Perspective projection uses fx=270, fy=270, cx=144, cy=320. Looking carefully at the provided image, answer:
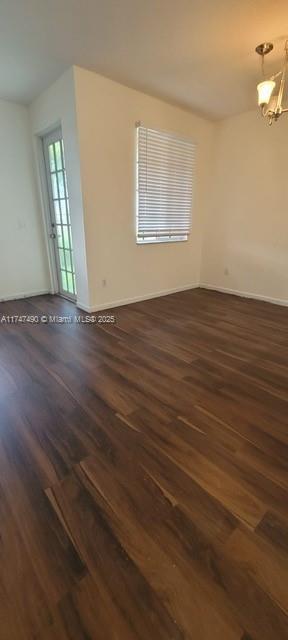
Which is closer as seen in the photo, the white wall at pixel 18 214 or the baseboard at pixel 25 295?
the white wall at pixel 18 214

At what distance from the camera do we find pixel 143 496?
3.89ft

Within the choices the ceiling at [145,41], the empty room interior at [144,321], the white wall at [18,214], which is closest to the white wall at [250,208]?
the empty room interior at [144,321]

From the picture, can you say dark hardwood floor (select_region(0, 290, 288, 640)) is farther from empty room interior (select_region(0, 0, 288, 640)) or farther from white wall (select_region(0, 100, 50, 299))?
white wall (select_region(0, 100, 50, 299))

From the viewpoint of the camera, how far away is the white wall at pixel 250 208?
3740 millimetres

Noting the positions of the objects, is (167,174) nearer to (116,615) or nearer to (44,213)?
(44,213)

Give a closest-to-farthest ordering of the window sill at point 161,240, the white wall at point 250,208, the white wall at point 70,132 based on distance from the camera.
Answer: the white wall at point 70,132, the white wall at point 250,208, the window sill at point 161,240

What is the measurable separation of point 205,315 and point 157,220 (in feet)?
5.29

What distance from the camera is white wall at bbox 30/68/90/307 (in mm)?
2926

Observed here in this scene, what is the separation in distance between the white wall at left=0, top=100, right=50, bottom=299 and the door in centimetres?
23

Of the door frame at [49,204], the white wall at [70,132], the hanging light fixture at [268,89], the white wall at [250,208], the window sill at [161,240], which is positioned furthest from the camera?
the window sill at [161,240]

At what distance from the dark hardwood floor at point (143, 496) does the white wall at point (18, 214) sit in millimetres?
2142

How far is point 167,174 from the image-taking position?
3.92 metres

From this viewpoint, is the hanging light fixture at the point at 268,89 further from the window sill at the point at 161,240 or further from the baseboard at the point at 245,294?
the baseboard at the point at 245,294

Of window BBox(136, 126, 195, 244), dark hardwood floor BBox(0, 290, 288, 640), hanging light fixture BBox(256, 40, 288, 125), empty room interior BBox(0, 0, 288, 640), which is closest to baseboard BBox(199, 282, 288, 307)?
empty room interior BBox(0, 0, 288, 640)
